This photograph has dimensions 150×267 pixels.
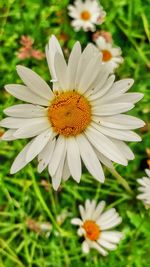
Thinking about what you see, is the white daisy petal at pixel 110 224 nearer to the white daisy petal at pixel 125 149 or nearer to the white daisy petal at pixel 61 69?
the white daisy petal at pixel 125 149

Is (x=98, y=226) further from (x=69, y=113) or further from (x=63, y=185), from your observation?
(x=69, y=113)

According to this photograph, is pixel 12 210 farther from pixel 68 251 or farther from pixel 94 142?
pixel 94 142

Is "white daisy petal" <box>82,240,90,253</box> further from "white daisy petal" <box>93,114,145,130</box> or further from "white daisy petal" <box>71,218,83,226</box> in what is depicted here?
"white daisy petal" <box>93,114,145,130</box>

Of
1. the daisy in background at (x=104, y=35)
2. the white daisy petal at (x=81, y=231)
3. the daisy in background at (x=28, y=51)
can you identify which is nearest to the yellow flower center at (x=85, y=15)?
the daisy in background at (x=104, y=35)

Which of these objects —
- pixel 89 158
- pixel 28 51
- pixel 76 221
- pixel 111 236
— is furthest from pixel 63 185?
pixel 89 158

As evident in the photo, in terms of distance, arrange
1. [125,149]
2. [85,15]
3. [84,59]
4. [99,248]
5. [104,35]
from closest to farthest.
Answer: [84,59] < [125,149] < [99,248] < [104,35] < [85,15]

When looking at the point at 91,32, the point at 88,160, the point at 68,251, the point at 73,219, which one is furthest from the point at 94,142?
the point at 91,32

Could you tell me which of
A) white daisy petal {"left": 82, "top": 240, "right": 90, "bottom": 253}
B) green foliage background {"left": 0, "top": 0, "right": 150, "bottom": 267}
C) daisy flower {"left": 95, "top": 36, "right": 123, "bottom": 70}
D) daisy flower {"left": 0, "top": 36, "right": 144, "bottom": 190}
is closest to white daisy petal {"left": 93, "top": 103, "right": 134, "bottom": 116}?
daisy flower {"left": 0, "top": 36, "right": 144, "bottom": 190}
